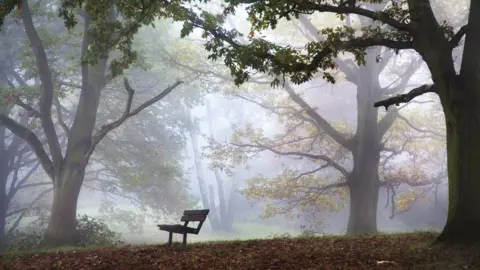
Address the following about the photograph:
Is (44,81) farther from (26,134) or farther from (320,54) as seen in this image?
(320,54)

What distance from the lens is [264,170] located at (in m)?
54.9

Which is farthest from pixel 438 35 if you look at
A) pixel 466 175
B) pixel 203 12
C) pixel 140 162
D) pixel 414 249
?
pixel 140 162

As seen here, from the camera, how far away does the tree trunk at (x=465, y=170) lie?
298 inches

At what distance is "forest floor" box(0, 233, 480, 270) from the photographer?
6.79 metres

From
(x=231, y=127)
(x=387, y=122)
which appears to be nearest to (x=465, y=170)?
(x=387, y=122)

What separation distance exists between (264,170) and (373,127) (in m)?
37.0

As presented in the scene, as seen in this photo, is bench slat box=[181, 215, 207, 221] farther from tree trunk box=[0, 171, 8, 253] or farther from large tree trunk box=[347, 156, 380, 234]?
tree trunk box=[0, 171, 8, 253]

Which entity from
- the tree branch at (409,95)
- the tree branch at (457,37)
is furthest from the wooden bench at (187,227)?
the tree branch at (457,37)

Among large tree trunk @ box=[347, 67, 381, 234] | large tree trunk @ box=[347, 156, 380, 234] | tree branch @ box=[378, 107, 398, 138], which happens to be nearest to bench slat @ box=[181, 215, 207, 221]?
large tree trunk @ box=[347, 67, 381, 234]

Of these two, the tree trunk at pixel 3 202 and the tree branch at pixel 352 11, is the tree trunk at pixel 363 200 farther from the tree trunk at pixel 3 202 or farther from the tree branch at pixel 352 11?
the tree trunk at pixel 3 202

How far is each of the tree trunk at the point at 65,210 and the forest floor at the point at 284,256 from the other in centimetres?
514

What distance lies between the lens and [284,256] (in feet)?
24.5

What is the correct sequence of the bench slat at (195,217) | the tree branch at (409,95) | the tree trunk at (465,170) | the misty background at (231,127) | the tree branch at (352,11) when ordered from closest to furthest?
the tree branch at (352,11) < the tree trunk at (465,170) < the tree branch at (409,95) < the bench slat at (195,217) < the misty background at (231,127)

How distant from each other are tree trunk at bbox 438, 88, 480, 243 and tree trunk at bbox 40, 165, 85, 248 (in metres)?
12.6
